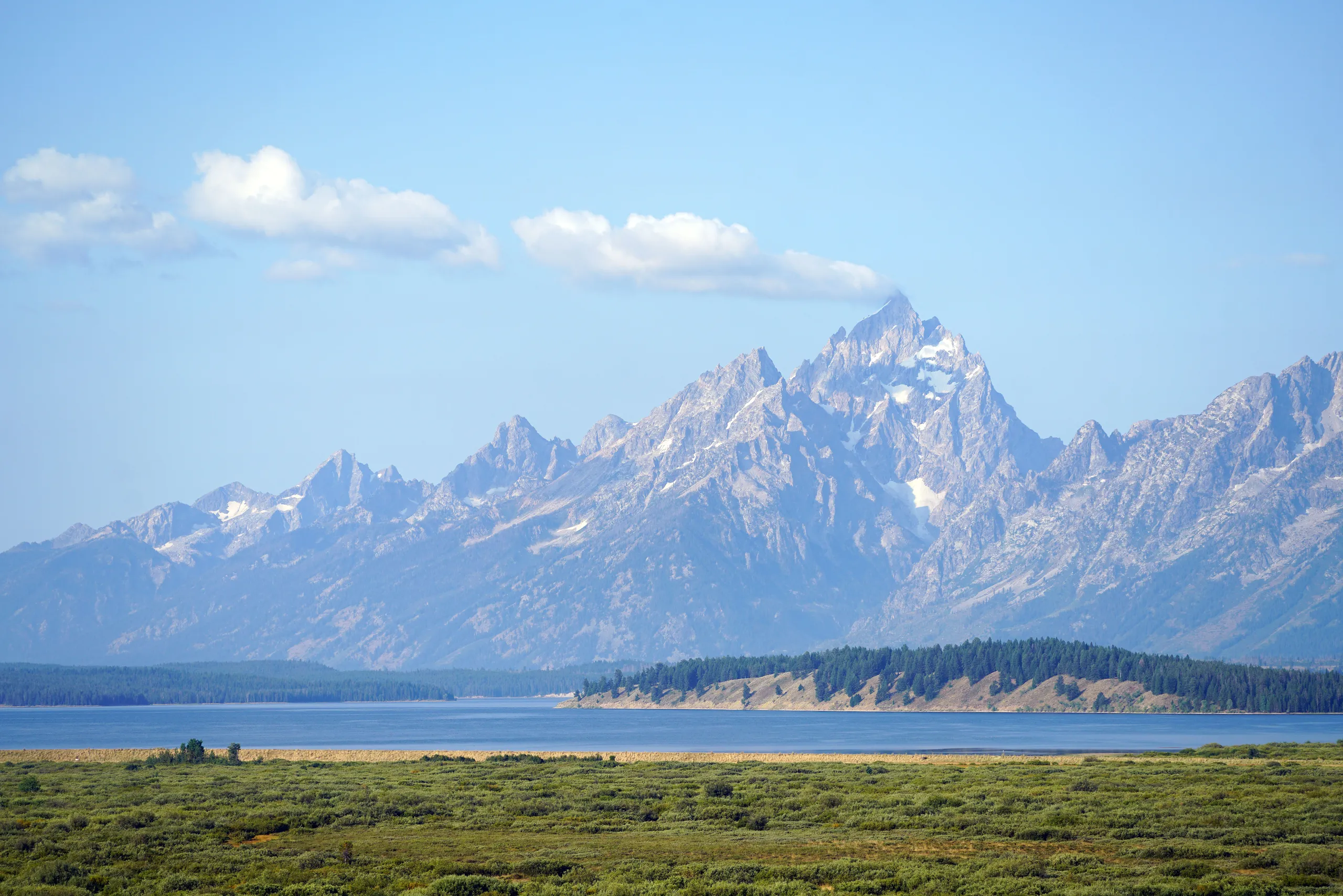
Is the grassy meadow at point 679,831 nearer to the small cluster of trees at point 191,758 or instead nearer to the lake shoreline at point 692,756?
the small cluster of trees at point 191,758

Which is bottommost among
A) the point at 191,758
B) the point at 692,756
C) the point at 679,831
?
the point at 692,756

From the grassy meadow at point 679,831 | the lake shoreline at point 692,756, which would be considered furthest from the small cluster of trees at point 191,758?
the grassy meadow at point 679,831

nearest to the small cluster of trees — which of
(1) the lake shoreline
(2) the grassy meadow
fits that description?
(1) the lake shoreline

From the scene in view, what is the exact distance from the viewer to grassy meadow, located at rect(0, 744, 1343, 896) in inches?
2216

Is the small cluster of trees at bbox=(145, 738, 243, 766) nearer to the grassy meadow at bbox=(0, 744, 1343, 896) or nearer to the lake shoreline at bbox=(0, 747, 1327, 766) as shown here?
the lake shoreline at bbox=(0, 747, 1327, 766)

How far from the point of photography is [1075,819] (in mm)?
74625

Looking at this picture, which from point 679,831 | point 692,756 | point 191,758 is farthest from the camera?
point 692,756

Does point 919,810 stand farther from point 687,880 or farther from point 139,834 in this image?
point 139,834

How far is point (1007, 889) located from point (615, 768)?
70.6 meters

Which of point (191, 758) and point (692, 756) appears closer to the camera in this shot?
point (191, 758)

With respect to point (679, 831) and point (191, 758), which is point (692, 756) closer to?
point (191, 758)

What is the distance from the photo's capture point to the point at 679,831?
248 ft

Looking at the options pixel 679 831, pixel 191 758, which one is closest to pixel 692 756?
pixel 191 758

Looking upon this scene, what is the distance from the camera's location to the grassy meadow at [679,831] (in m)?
56.3
